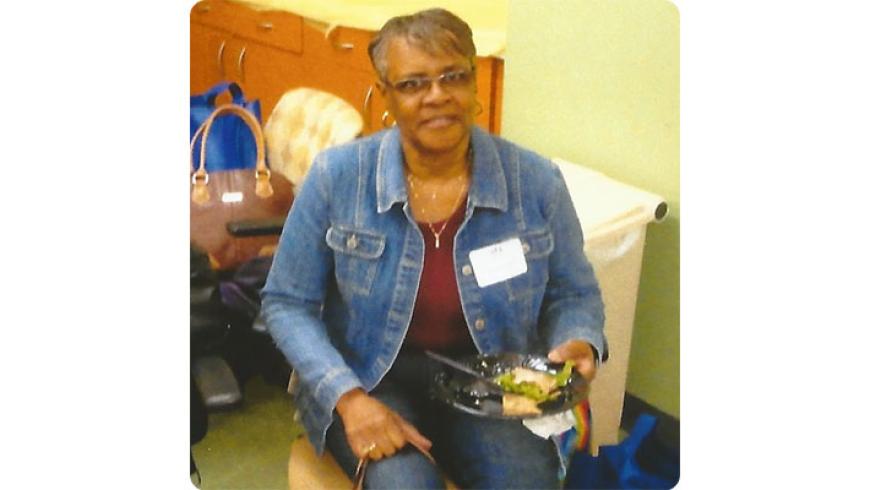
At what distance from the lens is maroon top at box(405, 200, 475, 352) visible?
0.95 m

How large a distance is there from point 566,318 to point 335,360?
0.79 feet

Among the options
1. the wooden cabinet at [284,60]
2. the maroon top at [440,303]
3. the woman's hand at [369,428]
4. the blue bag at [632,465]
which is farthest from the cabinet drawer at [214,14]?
the blue bag at [632,465]

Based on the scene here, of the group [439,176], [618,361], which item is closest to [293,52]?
[439,176]

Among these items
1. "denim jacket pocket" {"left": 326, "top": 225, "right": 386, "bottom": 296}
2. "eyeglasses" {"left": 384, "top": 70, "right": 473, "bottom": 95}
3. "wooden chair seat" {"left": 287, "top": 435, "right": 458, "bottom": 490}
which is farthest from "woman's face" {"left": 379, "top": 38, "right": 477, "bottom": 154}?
"wooden chair seat" {"left": 287, "top": 435, "right": 458, "bottom": 490}

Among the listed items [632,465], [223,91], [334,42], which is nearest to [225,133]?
[223,91]

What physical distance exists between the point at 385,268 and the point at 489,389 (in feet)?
0.52

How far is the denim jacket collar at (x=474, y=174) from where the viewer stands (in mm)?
951

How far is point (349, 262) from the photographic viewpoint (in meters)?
0.96

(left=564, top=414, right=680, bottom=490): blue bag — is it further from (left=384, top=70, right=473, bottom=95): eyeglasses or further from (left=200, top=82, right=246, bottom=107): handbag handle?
(left=200, top=82, right=246, bottom=107): handbag handle

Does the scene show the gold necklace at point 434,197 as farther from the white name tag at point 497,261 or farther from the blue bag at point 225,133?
the blue bag at point 225,133

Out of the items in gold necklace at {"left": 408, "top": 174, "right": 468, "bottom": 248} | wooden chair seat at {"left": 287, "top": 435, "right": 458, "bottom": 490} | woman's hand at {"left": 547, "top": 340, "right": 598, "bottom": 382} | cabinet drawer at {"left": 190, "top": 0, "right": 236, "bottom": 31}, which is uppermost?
cabinet drawer at {"left": 190, "top": 0, "right": 236, "bottom": 31}

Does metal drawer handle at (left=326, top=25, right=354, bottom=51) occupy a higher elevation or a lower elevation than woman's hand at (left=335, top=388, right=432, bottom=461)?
higher

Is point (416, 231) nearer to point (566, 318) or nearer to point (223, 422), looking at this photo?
point (566, 318)

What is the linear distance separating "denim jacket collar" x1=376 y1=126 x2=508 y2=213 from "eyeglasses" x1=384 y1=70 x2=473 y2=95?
6 centimetres
